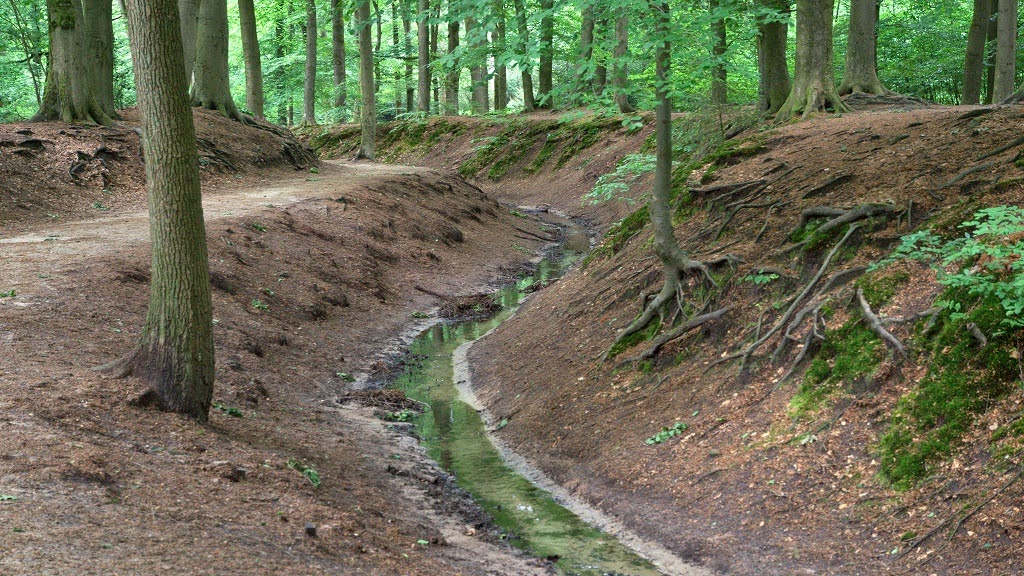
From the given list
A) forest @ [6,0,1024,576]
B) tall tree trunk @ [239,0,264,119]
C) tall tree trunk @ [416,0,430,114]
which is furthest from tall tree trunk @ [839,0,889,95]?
tall tree trunk @ [416,0,430,114]

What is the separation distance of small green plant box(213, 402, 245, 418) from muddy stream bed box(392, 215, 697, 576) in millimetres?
2304

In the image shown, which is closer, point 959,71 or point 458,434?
point 458,434

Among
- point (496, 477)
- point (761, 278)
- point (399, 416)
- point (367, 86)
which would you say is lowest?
point (496, 477)

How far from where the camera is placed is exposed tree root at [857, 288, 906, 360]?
307 inches

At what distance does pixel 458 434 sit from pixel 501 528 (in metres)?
2.91

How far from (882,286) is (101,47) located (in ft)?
62.8

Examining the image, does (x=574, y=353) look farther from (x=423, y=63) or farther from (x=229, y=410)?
(x=423, y=63)

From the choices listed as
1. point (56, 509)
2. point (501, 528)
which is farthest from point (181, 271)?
point (501, 528)

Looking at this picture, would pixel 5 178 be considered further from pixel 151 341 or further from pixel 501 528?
pixel 501 528

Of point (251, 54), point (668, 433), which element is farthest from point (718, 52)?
point (251, 54)

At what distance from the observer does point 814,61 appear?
15805 millimetres

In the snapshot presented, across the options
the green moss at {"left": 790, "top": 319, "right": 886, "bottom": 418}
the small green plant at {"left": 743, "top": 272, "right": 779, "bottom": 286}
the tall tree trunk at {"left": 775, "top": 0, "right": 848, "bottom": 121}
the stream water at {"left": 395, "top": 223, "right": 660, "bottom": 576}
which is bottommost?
the stream water at {"left": 395, "top": 223, "right": 660, "bottom": 576}

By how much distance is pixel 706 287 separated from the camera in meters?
10.8

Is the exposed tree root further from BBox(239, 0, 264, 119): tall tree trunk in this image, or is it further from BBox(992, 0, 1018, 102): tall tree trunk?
BBox(239, 0, 264, 119): tall tree trunk
